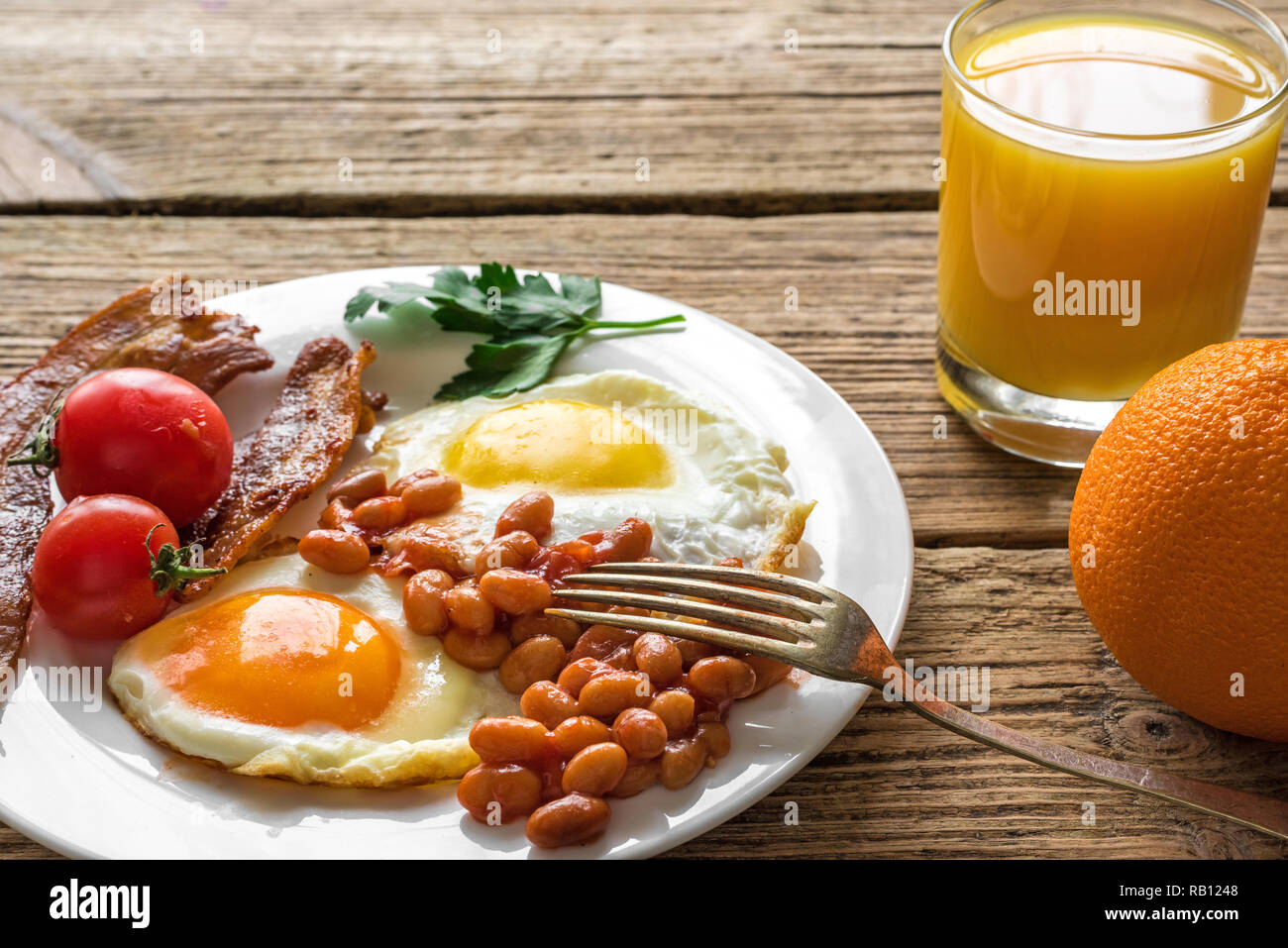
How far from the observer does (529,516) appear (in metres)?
2.06

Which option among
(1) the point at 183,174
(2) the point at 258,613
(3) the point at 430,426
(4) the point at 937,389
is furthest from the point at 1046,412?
(1) the point at 183,174

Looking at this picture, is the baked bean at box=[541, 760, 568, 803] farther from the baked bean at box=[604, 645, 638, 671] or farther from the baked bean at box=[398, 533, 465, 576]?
the baked bean at box=[398, 533, 465, 576]

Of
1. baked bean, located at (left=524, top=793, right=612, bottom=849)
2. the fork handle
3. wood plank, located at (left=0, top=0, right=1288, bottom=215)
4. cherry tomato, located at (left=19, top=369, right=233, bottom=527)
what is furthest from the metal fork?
wood plank, located at (left=0, top=0, right=1288, bottom=215)

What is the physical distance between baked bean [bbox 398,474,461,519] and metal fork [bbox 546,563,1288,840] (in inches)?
13.5

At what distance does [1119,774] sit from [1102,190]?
3.26 ft

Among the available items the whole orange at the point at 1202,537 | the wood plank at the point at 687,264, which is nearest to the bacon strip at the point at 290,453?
the wood plank at the point at 687,264

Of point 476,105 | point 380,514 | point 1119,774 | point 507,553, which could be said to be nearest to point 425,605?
point 507,553

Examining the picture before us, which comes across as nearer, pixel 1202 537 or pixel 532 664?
pixel 1202 537

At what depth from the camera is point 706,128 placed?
3.55 metres

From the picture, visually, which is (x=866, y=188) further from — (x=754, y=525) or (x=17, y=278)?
(x=17, y=278)

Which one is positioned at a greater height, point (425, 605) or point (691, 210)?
point (691, 210)

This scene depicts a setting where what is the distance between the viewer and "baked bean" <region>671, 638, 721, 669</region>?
1853 mm

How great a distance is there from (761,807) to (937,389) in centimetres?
120

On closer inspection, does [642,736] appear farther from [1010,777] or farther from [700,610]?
[1010,777]
